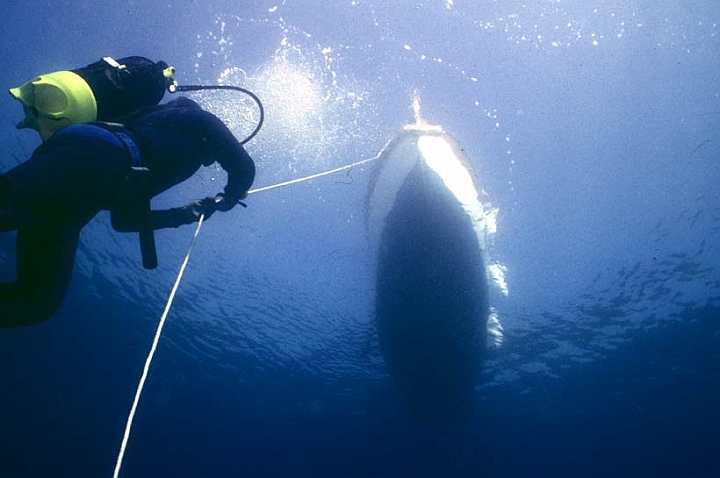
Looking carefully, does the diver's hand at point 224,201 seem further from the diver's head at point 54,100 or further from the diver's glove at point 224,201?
the diver's head at point 54,100

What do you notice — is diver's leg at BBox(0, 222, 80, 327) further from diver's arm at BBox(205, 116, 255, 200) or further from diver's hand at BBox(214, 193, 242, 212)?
diver's arm at BBox(205, 116, 255, 200)

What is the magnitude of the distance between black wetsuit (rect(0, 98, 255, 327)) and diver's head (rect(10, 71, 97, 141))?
247 mm

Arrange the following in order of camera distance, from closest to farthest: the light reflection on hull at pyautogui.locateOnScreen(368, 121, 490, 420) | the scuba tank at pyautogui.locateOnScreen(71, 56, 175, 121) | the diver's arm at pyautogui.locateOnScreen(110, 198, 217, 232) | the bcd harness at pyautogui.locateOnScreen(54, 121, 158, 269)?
1. the bcd harness at pyautogui.locateOnScreen(54, 121, 158, 269)
2. the scuba tank at pyautogui.locateOnScreen(71, 56, 175, 121)
3. the diver's arm at pyautogui.locateOnScreen(110, 198, 217, 232)
4. the light reflection on hull at pyautogui.locateOnScreen(368, 121, 490, 420)

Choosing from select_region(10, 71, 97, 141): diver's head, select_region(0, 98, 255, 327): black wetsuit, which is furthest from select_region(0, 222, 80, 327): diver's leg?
select_region(10, 71, 97, 141): diver's head

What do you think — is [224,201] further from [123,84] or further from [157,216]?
[123,84]

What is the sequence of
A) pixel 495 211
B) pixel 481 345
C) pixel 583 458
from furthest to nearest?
pixel 583 458 < pixel 481 345 < pixel 495 211


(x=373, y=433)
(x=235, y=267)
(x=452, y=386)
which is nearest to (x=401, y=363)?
(x=452, y=386)

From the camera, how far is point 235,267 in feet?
55.1

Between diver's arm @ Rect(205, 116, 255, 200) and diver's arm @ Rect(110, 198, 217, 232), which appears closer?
diver's arm @ Rect(110, 198, 217, 232)

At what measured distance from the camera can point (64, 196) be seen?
200cm

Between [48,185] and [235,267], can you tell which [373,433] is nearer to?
[235,267]

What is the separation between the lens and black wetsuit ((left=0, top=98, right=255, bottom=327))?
1918mm

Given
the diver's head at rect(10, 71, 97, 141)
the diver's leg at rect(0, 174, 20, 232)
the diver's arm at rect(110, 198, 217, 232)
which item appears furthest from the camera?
the diver's arm at rect(110, 198, 217, 232)

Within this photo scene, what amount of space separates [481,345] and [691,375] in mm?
20053
